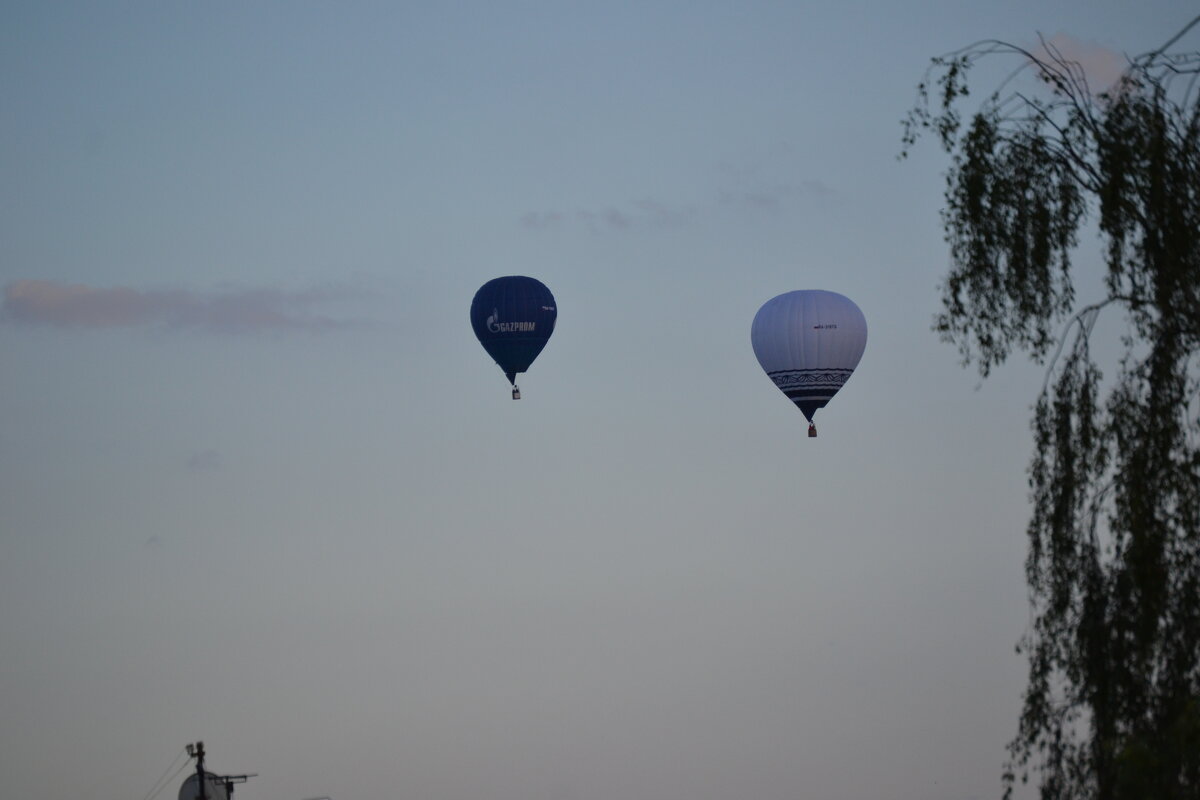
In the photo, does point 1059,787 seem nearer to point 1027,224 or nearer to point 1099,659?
point 1099,659

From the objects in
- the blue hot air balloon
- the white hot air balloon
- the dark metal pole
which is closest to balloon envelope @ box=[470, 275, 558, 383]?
the blue hot air balloon

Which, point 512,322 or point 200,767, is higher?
point 512,322

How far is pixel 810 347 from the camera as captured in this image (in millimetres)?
63281

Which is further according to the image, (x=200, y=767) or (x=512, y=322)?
(x=512, y=322)

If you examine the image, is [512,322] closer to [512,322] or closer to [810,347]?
[512,322]

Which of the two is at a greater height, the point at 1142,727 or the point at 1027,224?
the point at 1027,224

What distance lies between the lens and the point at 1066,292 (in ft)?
88.0

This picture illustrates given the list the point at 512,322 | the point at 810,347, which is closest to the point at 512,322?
the point at 512,322

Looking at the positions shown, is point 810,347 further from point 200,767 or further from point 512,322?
point 200,767

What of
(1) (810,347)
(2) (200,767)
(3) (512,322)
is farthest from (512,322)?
(2) (200,767)

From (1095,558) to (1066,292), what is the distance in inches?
139

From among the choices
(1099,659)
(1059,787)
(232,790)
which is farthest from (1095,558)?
(232,790)

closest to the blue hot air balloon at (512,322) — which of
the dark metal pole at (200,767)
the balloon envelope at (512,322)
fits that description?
the balloon envelope at (512,322)

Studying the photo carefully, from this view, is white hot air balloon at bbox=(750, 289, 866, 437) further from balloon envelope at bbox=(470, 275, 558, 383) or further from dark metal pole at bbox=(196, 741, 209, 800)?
dark metal pole at bbox=(196, 741, 209, 800)
